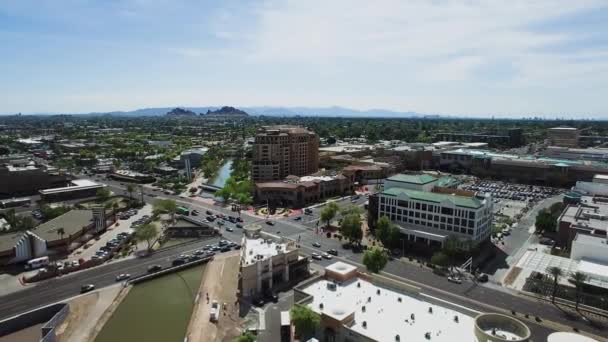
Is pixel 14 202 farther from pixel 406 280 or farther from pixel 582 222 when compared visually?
pixel 582 222

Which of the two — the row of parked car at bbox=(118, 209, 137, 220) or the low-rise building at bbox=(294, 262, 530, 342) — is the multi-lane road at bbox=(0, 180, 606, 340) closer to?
the low-rise building at bbox=(294, 262, 530, 342)

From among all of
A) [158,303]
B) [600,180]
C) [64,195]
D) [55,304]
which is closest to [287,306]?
[158,303]

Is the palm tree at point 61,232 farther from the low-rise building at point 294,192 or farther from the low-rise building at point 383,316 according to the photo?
the low-rise building at point 383,316

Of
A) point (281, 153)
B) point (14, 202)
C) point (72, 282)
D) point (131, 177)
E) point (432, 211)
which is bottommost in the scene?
point (72, 282)

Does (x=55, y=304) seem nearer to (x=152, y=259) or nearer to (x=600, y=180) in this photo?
(x=152, y=259)

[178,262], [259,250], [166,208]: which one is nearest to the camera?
[259,250]

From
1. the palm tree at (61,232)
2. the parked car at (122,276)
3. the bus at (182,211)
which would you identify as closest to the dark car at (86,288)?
the parked car at (122,276)

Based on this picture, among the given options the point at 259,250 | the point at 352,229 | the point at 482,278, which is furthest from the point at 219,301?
the point at 482,278
